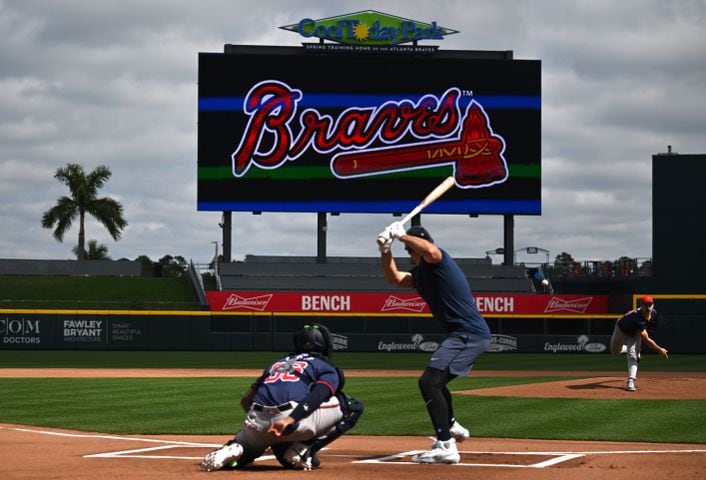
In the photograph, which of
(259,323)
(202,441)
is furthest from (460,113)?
(202,441)

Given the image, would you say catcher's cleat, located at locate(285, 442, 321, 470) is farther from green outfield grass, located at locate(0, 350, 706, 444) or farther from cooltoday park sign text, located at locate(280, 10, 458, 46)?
cooltoday park sign text, located at locate(280, 10, 458, 46)

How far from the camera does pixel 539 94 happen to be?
47875mm

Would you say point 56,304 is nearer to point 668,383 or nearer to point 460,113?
point 460,113

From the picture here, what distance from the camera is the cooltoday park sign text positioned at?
48.5 m

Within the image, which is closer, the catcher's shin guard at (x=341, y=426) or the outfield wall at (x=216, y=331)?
the catcher's shin guard at (x=341, y=426)

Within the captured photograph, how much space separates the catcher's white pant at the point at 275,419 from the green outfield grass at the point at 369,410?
3.96 meters

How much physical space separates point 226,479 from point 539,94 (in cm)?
4181

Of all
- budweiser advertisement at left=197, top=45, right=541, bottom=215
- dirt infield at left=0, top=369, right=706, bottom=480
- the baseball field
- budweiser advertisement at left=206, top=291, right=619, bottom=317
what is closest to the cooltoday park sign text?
budweiser advertisement at left=197, top=45, right=541, bottom=215

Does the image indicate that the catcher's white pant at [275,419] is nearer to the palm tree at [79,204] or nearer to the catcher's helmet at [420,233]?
the catcher's helmet at [420,233]

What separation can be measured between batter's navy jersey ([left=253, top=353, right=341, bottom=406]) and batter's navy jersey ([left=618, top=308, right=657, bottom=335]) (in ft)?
35.6

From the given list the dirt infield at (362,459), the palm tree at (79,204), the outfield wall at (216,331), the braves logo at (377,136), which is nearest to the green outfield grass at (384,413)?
the dirt infield at (362,459)

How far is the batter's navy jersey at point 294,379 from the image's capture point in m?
8.25

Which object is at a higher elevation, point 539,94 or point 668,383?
point 539,94

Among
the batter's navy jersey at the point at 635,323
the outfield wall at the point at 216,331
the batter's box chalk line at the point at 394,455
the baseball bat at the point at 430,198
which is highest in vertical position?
the baseball bat at the point at 430,198
